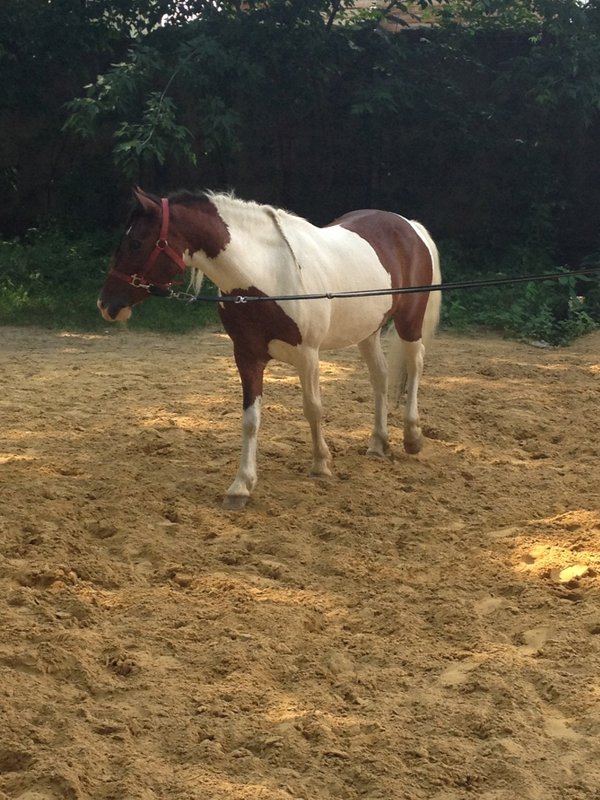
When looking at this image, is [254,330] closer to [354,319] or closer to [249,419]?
[249,419]

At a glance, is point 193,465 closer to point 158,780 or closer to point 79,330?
point 158,780

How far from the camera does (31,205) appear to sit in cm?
1242

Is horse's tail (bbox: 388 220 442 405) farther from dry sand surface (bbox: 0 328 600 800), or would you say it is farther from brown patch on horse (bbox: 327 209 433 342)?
dry sand surface (bbox: 0 328 600 800)

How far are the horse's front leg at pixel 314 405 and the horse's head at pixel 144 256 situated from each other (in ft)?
2.71

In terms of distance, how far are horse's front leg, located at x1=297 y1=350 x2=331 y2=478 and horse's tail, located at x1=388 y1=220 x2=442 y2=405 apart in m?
0.99

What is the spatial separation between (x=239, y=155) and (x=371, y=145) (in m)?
1.78

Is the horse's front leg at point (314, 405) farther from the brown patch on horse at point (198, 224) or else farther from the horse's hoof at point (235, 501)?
the brown patch on horse at point (198, 224)

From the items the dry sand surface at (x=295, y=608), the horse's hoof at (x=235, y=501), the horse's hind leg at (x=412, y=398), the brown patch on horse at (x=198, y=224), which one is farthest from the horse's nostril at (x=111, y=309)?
the horse's hind leg at (x=412, y=398)

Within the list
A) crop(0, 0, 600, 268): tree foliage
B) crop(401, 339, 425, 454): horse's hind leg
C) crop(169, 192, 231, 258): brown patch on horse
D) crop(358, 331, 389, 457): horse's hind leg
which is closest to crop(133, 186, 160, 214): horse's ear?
crop(169, 192, 231, 258): brown patch on horse

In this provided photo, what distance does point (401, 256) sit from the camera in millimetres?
5527

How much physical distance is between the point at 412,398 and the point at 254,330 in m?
1.41

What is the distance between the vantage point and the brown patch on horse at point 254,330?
4.59 m

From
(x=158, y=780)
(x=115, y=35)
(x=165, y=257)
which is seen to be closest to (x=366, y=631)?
(x=158, y=780)

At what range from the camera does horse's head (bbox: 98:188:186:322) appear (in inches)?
171
